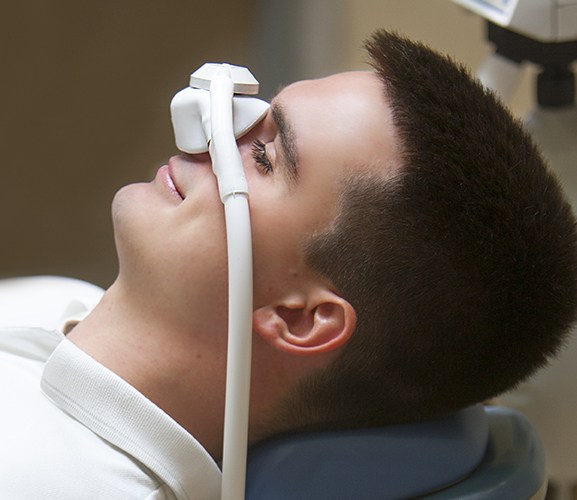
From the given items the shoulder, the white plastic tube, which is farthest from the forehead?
the shoulder

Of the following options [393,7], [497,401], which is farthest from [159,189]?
[393,7]

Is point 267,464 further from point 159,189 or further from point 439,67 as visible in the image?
point 439,67

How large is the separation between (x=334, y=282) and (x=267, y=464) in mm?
233

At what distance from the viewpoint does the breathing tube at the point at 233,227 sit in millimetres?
1028

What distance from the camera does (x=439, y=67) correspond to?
1.19 metres

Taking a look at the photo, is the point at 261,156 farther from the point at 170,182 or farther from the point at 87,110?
the point at 87,110

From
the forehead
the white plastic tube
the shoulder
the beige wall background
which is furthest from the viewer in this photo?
the beige wall background

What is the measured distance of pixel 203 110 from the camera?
121 cm

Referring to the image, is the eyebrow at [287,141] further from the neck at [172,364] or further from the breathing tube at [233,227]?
the neck at [172,364]

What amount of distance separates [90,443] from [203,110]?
43 cm

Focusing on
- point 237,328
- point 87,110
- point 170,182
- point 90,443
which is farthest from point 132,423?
point 87,110

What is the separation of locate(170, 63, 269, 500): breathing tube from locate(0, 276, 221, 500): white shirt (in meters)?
0.08

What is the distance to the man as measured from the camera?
110cm

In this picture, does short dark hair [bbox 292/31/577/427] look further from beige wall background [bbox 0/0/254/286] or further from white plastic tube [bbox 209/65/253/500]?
beige wall background [bbox 0/0/254/286]
